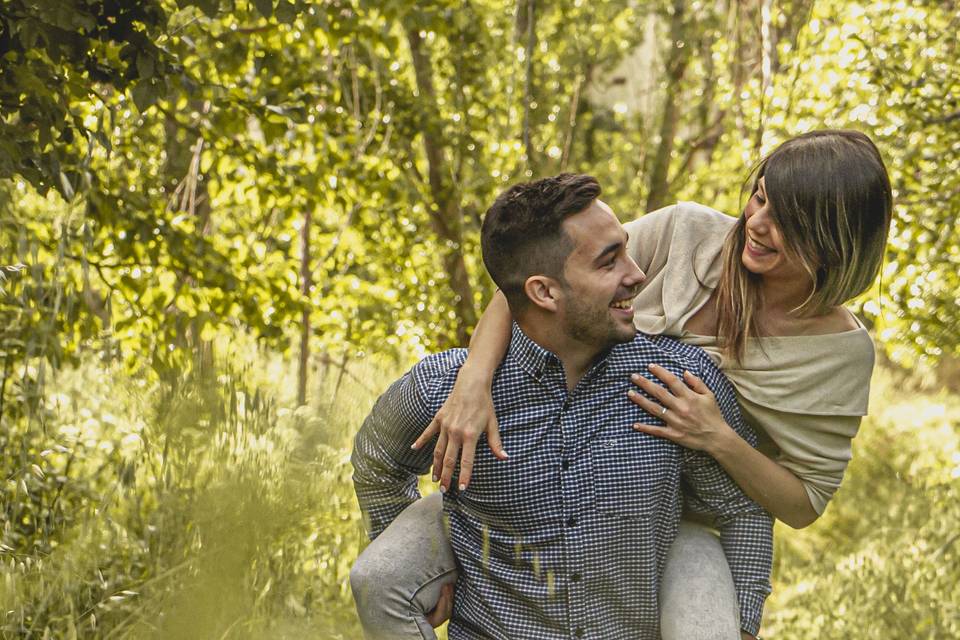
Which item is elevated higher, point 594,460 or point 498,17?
point 498,17

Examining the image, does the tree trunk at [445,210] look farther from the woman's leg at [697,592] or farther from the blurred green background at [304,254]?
the woman's leg at [697,592]

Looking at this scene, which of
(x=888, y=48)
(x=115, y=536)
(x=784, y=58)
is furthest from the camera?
(x=784, y=58)

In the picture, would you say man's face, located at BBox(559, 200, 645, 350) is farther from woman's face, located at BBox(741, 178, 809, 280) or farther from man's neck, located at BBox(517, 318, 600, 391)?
woman's face, located at BBox(741, 178, 809, 280)

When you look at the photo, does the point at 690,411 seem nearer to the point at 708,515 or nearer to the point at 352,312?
the point at 708,515

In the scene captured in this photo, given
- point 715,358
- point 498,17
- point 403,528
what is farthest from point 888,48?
point 403,528

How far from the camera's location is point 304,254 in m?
6.28

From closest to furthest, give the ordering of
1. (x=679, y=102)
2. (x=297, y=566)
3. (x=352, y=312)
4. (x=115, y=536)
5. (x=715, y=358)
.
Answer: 1. (x=715, y=358)
2. (x=115, y=536)
3. (x=297, y=566)
4. (x=352, y=312)
5. (x=679, y=102)

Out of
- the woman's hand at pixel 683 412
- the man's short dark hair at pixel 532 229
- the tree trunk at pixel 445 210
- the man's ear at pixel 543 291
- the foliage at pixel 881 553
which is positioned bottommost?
the foliage at pixel 881 553

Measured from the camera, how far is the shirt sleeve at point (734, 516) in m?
2.38

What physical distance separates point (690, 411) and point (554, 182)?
53cm

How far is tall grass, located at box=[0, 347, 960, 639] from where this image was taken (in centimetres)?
251

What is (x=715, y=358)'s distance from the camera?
8.09ft

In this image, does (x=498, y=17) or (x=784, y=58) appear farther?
(x=498, y=17)

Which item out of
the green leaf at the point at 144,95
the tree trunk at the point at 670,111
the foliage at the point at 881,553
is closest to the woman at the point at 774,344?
the green leaf at the point at 144,95
